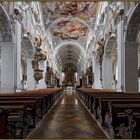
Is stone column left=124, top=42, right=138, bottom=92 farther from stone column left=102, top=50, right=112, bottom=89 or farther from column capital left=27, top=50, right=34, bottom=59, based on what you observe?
column capital left=27, top=50, right=34, bottom=59

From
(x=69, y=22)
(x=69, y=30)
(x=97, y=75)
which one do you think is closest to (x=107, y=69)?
(x=97, y=75)

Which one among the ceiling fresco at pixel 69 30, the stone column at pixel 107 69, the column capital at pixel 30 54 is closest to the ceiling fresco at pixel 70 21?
the ceiling fresco at pixel 69 30

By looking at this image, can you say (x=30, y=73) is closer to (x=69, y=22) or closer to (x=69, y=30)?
(x=69, y=22)

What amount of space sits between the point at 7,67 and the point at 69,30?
20.4m

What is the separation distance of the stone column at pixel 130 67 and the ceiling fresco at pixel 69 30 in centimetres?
1750

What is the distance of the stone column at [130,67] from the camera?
44.6ft

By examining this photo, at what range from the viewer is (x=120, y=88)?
14.2 m

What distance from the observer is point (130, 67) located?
1366cm

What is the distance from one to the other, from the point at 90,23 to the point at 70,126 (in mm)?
22990

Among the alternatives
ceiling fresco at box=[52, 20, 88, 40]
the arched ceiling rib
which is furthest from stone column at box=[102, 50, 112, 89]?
ceiling fresco at box=[52, 20, 88, 40]

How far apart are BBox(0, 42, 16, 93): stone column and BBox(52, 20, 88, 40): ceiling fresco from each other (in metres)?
17.0

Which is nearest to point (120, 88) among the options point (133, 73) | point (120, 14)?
point (133, 73)

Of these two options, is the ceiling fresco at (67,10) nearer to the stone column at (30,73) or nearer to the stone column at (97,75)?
the stone column at (97,75)

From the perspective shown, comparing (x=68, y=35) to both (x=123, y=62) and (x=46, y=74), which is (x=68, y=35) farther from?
(x=123, y=62)
